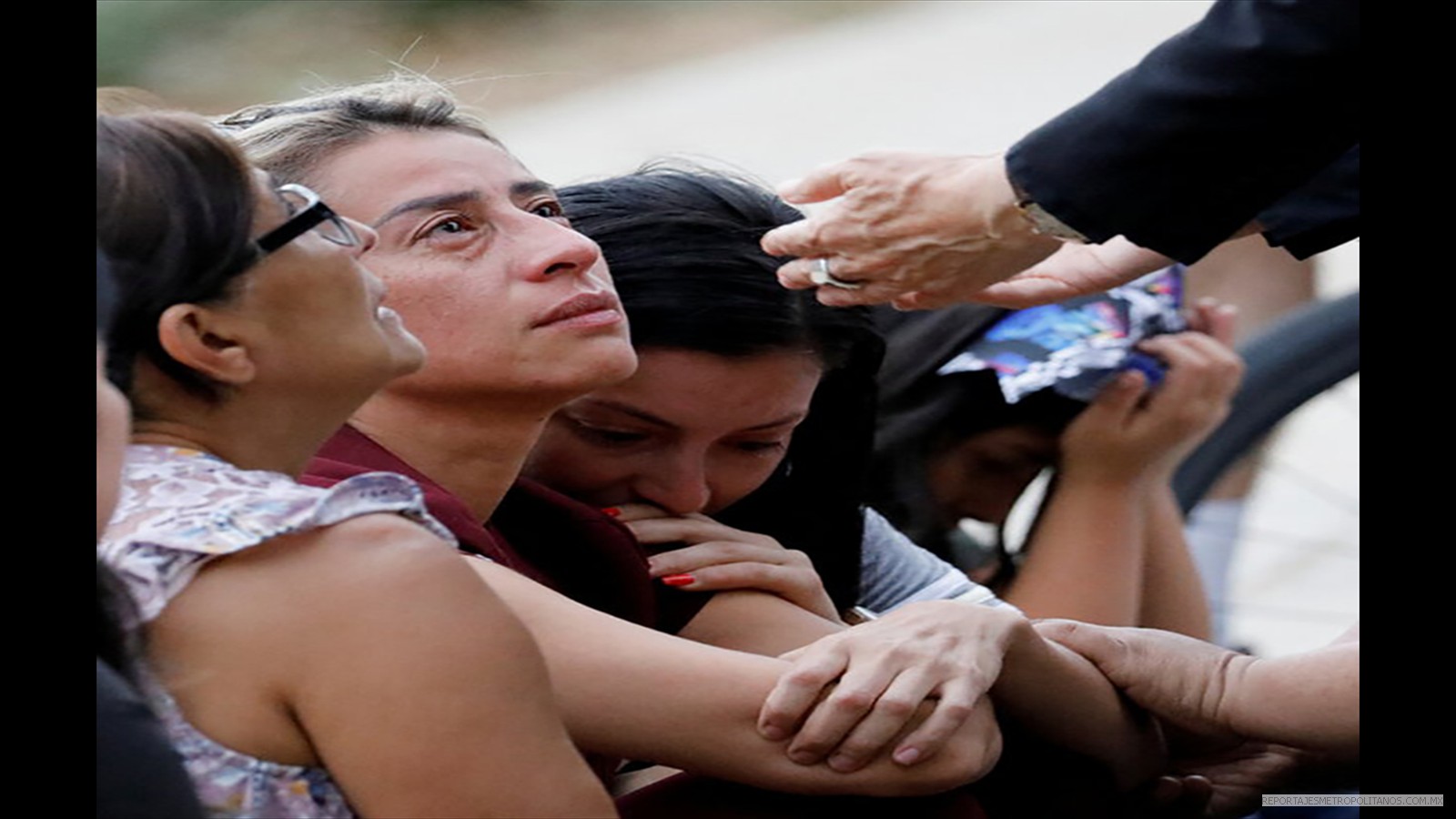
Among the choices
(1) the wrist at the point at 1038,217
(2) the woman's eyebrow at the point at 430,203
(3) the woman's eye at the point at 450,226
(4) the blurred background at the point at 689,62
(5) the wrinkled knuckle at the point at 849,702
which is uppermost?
(2) the woman's eyebrow at the point at 430,203

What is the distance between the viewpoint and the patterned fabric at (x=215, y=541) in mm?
1615

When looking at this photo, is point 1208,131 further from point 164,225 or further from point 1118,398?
point 1118,398

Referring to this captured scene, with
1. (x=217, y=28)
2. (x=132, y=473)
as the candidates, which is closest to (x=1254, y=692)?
(x=132, y=473)

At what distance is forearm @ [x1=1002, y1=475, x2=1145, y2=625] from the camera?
3.17 meters

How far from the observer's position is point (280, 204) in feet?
5.98

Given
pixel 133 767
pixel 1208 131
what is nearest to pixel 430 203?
pixel 1208 131

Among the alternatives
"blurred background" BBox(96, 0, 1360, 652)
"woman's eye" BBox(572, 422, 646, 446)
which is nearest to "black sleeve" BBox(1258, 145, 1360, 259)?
"woman's eye" BBox(572, 422, 646, 446)

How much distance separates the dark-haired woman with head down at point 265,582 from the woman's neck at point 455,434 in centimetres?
43

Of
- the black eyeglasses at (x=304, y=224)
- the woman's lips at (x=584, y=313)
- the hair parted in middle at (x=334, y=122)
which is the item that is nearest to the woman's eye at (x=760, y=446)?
the woman's lips at (x=584, y=313)

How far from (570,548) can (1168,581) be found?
1.34 metres

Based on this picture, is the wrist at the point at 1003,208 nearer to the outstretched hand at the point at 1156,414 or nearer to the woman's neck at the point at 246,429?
the woman's neck at the point at 246,429

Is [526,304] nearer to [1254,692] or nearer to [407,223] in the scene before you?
[407,223]

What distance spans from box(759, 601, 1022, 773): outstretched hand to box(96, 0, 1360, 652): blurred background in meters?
5.18
